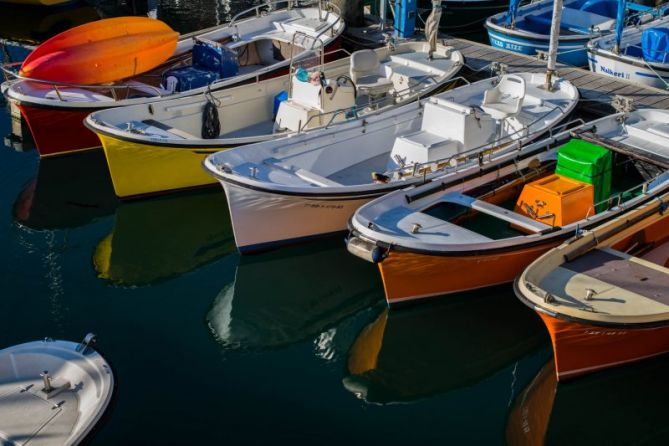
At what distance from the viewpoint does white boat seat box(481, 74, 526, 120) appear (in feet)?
50.5

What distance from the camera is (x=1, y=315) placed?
12.6 metres

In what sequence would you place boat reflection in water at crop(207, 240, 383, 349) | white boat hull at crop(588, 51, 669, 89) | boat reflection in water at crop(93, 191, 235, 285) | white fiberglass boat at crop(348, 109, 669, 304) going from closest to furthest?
white fiberglass boat at crop(348, 109, 669, 304) → boat reflection in water at crop(207, 240, 383, 349) → boat reflection in water at crop(93, 191, 235, 285) → white boat hull at crop(588, 51, 669, 89)

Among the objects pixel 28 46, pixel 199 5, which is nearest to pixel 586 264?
pixel 28 46

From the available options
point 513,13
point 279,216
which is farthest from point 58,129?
point 513,13

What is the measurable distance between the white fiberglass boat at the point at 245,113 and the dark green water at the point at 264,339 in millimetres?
794

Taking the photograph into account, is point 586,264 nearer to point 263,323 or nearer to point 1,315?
point 263,323

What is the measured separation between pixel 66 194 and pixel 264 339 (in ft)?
20.2

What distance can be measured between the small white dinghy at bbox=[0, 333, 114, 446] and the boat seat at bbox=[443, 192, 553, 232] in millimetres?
5722

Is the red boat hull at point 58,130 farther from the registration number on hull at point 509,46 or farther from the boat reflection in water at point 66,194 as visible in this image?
the registration number on hull at point 509,46

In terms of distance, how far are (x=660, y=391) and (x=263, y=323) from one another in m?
5.46

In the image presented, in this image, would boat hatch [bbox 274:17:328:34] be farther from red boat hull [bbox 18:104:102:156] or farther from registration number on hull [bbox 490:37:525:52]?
red boat hull [bbox 18:104:102:156]

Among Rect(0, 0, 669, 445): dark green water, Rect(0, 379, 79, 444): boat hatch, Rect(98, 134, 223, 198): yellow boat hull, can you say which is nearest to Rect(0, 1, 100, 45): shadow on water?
Rect(0, 0, 669, 445): dark green water

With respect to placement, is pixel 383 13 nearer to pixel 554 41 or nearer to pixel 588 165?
pixel 554 41

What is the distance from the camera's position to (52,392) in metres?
9.23
